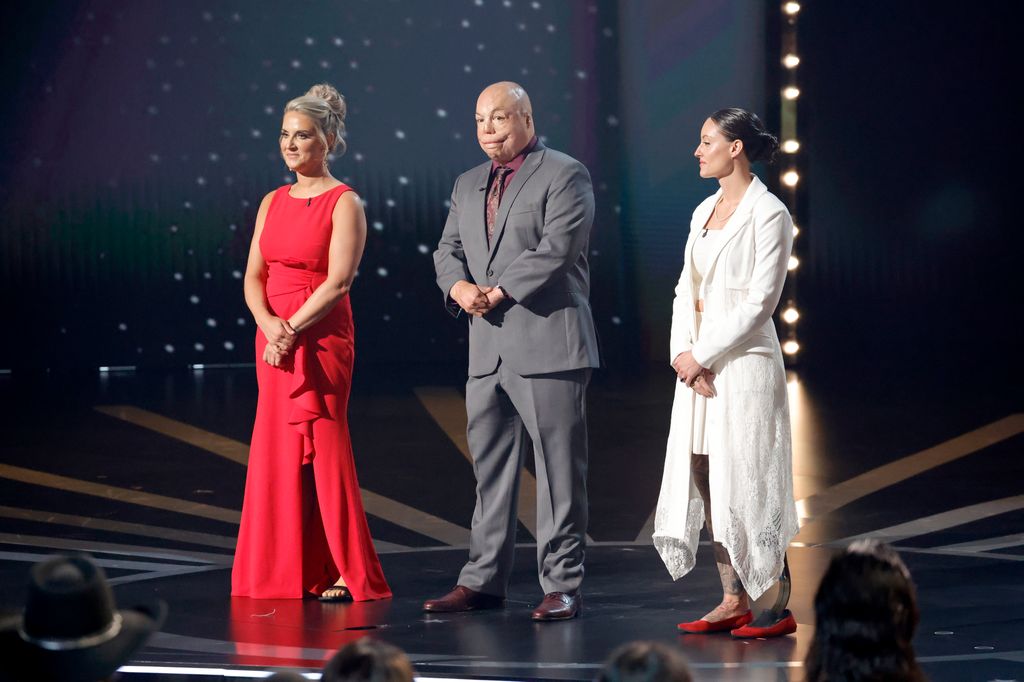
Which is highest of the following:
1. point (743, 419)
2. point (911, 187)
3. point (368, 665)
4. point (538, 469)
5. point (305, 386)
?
point (911, 187)

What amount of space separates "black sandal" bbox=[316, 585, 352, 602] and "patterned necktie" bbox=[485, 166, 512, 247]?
961 mm

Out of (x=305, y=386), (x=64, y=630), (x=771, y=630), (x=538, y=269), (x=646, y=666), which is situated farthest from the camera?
(x=305, y=386)

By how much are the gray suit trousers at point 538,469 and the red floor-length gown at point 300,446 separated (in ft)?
1.14

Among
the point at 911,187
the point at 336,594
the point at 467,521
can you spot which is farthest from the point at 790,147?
the point at 336,594

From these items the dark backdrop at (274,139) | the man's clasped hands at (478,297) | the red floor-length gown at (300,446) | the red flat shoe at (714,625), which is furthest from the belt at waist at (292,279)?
the dark backdrop at (274,139)

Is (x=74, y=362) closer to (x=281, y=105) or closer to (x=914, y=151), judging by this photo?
(x=281, y=105)

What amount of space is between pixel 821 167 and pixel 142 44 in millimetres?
4793

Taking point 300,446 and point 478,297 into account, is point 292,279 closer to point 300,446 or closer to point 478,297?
point 300,446

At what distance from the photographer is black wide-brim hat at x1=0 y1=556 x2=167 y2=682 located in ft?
4.89

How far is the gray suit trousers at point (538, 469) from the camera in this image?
3654mm

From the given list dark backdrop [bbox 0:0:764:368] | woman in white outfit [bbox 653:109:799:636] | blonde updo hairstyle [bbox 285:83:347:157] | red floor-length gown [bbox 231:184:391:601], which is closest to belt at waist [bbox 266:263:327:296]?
red floor-length gown [bbox 231:184:391:601]

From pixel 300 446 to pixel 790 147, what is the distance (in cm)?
727

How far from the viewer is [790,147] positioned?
34.8ft

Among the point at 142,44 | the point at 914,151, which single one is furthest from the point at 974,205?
the point at 142,44
